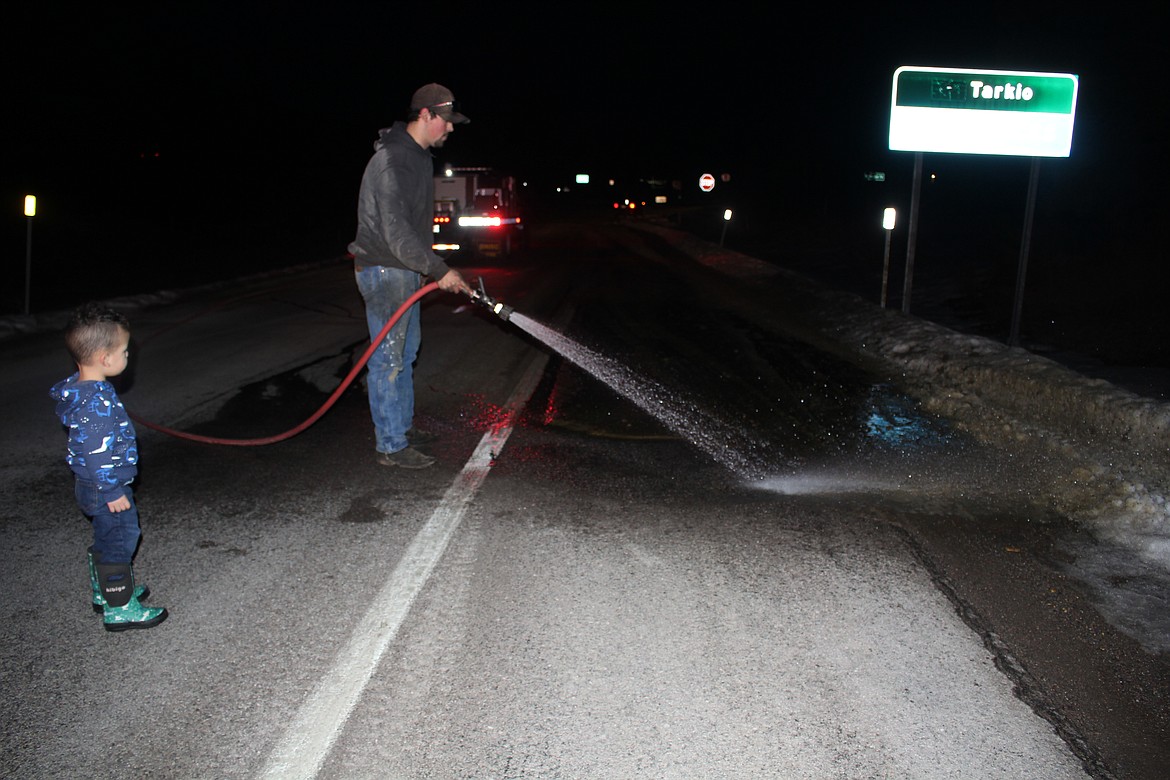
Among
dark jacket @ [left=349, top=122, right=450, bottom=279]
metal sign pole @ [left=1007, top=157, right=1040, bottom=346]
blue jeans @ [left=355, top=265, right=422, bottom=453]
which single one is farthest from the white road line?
metal sign pole @ [left=1007, top=157, right=1040, bottom=346]

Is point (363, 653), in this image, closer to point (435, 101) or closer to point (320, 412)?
point (320, 412)

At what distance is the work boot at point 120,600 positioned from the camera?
3738 millimetres

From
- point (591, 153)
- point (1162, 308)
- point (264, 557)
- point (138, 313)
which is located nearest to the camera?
point (264, 557)

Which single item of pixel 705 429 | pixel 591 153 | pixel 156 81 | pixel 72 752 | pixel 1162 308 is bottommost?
pixel 72 752

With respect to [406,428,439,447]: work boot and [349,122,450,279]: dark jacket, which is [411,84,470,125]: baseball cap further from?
[406,428,439,447]: work boot

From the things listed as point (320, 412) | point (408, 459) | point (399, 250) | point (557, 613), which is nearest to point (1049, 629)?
point (557, 613)

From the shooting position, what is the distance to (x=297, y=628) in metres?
3.79

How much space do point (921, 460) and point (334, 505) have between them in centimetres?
407

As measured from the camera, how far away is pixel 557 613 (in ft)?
13.0

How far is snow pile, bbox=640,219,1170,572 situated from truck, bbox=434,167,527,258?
15.9 m

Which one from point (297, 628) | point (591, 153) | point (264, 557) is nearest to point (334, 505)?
point (264, 557)

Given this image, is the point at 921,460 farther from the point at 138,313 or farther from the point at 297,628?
the point at 138,313

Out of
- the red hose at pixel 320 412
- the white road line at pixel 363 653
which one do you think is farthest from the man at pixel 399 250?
the white road line at pixel 363 653

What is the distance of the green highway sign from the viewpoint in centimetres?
1084
